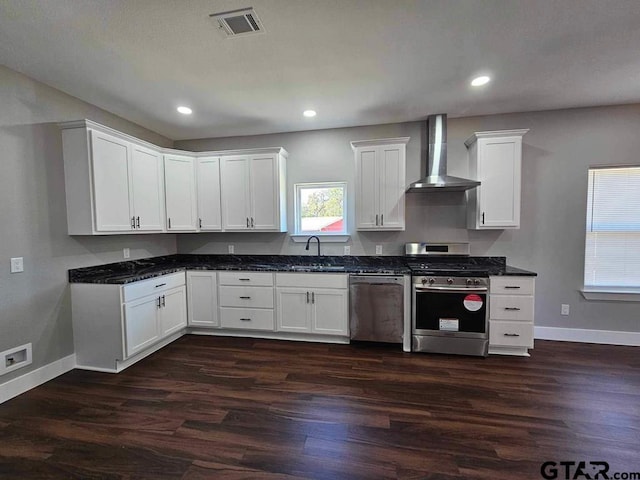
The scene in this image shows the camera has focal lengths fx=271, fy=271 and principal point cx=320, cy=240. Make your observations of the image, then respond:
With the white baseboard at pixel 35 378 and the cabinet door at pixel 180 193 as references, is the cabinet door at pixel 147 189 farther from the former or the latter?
the white baseboard at pixel 35 378

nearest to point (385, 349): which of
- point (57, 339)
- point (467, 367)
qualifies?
point (467, 367)

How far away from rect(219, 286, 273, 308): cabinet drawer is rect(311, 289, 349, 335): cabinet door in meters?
0.58

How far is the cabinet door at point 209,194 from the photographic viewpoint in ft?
12.2

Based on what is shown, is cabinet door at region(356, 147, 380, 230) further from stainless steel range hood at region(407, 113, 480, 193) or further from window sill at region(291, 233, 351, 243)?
stainless steel range hood at region(407, 113, 480, 193)

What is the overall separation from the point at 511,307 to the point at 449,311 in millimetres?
645

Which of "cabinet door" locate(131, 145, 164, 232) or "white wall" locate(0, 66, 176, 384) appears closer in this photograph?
"white wall" locate(0, 66, 176, 384)

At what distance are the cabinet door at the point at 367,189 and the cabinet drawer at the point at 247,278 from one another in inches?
51.8

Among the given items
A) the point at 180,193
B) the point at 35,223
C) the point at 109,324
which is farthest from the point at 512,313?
the point at 35,223

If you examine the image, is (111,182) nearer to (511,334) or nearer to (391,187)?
(391,187)

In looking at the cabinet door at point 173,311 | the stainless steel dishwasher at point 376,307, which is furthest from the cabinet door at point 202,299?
the stainless steel dishwasher at point 376,307

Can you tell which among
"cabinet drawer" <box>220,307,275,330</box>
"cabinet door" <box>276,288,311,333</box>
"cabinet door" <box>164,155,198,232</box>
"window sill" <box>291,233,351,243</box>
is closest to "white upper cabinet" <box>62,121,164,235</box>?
"cabinet door" <box>164,155,198,232</box>

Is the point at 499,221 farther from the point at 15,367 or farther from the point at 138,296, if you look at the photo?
the point at 15,367

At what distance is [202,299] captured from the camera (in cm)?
354

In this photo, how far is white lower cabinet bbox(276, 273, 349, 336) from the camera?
3.23 meters
